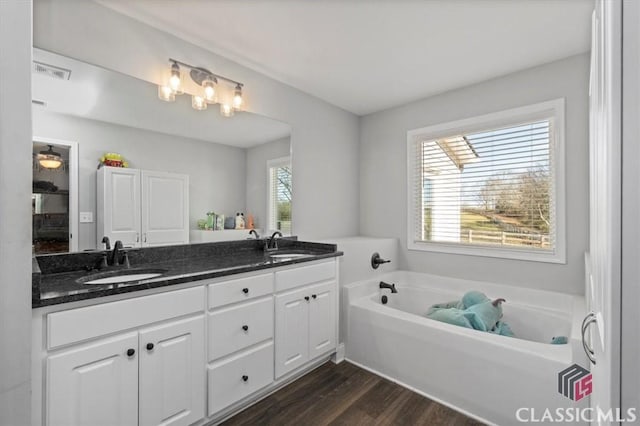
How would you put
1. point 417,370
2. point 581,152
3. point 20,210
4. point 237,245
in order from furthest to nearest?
point 237,245 → point 581,152 → point 417,370 → point 20,210

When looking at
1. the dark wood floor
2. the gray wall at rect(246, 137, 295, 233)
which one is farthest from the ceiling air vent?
the dark wood floor

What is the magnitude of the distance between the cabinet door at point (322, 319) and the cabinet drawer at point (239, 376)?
404 millimetres

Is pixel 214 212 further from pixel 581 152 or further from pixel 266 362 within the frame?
pixel 581 152

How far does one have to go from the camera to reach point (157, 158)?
205cm

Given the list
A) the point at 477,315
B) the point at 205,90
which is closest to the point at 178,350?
the point at 205,90

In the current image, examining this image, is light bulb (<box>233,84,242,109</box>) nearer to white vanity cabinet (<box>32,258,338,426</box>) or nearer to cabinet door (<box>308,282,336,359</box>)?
white vanity cabinet (<box>32,258,338,426</box>)

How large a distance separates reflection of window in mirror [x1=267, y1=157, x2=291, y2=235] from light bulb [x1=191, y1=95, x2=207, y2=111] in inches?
28.0

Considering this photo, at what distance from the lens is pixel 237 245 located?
2445 mm

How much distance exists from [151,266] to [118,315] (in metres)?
0.59

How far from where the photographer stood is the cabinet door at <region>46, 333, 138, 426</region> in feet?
3.85

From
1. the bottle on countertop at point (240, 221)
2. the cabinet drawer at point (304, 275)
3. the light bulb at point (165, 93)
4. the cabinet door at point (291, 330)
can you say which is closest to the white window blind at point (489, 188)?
the cabinet drawer at point (304, 275)

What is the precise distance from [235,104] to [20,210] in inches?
70.4

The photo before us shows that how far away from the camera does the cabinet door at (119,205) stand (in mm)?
1806

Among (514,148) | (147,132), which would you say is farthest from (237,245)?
(514,148)
